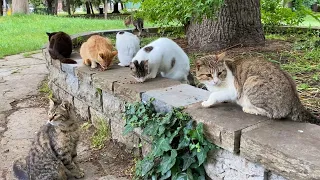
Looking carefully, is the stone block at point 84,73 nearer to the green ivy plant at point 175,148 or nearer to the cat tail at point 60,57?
the cat tail at point 60,57

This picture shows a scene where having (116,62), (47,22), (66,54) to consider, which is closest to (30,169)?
(116,62)

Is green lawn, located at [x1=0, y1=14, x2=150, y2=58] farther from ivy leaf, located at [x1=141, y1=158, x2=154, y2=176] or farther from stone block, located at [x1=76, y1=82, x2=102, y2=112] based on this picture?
ivy leaf, located at [x1=141, y1=158, x2=154, y2=176]

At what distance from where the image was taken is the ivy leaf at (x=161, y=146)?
217 centimetres

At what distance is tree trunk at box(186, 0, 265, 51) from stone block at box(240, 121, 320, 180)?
315 centimetres

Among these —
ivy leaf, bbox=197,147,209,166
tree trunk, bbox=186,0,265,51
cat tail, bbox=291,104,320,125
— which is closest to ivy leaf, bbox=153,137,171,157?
ivy leaf, bbox=197,147,209,166

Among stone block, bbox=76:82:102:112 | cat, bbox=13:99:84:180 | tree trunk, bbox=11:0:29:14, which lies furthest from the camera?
tree trunk, bbox=11:0:29:14

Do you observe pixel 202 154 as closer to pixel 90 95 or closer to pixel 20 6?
pixel 90 95

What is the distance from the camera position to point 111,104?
3186 millimetres

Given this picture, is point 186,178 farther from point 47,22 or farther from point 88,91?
point 47,22

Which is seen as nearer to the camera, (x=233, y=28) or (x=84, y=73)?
(x=84, y=73)

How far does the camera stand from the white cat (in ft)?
10.2

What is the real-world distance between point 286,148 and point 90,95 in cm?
241

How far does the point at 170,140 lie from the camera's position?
2182mm

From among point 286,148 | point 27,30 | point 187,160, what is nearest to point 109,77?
point 187,160
